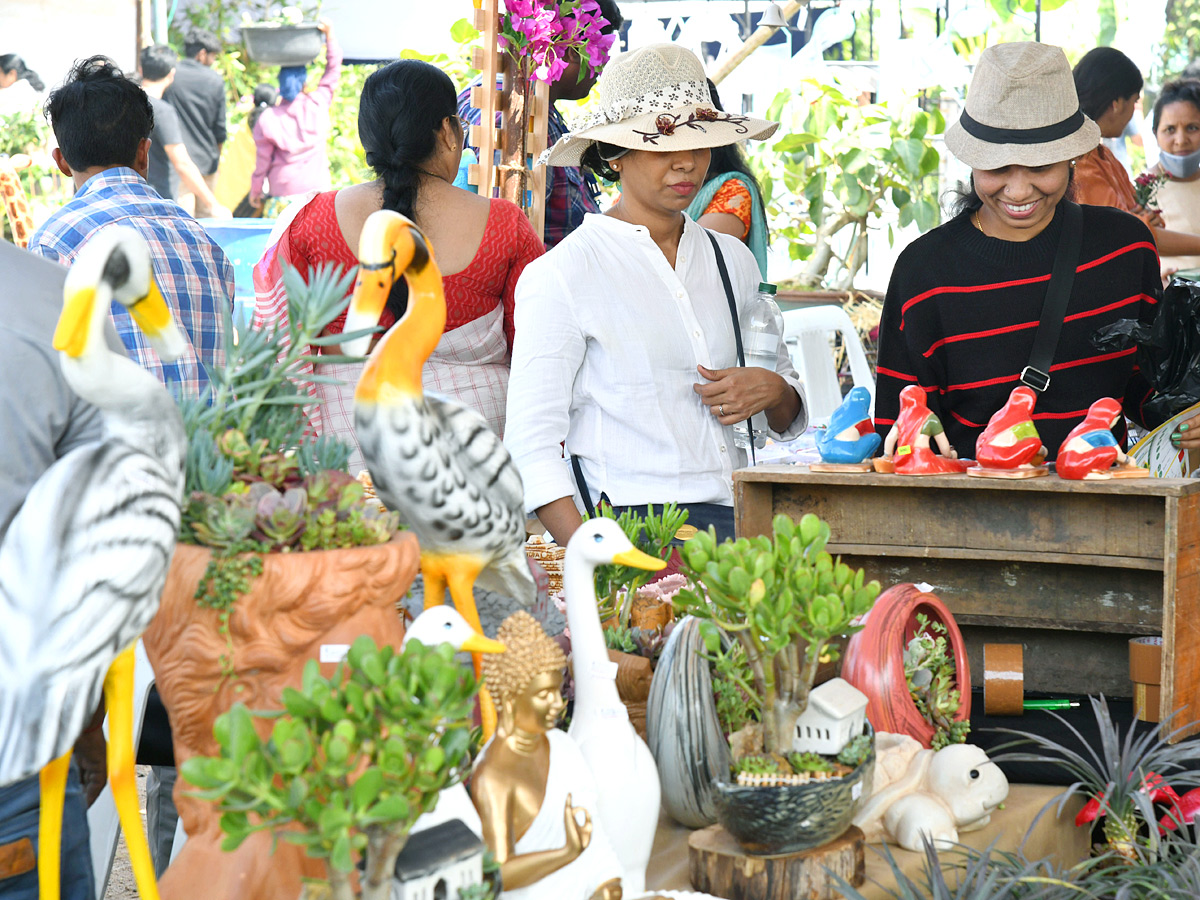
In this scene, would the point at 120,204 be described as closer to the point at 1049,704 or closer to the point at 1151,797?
the point at 1049,704

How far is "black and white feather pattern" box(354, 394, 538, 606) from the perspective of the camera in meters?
1.03

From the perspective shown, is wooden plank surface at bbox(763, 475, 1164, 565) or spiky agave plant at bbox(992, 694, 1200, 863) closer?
spiky agave plant at bbox(992, 694, 1200, 863)

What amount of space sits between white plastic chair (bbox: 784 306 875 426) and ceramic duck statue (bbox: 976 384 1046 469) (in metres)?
2.71

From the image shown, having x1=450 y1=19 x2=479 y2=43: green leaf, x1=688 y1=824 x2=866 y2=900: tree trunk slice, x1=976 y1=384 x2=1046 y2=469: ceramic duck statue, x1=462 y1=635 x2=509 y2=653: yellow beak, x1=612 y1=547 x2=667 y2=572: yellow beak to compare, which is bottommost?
x1=688 y1=824 x2=866 y2=900: tree trunk slice

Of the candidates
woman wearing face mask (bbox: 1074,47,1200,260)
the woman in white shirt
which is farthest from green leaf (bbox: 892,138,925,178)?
the woman in white shirt

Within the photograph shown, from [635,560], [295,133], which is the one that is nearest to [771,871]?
[635,560]

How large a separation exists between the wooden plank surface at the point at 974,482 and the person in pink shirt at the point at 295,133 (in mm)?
5695

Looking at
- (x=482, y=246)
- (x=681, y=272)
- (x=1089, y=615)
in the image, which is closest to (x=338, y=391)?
(x=482, y=246)

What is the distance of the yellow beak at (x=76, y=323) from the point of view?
31.7 inches

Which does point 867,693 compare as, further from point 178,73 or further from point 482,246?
point 178,73

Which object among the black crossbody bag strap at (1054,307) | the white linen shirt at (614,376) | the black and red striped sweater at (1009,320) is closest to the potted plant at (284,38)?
the white linen shirt at (614,376)

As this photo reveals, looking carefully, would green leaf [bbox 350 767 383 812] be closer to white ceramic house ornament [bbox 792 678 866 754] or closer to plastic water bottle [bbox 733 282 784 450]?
white ceramic house ornament [bbox 792 678 866 754]

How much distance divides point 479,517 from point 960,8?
574 cm

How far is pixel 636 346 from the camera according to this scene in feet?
6.39
